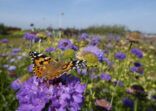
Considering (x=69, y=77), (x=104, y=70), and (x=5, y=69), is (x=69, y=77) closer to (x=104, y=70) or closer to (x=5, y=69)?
(x=104, y=70)

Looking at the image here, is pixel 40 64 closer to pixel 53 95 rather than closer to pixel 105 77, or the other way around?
pixel 53 95

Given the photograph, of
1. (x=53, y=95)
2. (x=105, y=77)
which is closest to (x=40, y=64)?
(x=53, y=95)

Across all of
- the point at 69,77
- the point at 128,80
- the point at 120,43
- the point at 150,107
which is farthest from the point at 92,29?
the point at 69,77

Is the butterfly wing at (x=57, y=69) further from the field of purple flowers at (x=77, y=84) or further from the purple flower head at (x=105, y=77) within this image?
the purple flower head at (x=105, y=77)

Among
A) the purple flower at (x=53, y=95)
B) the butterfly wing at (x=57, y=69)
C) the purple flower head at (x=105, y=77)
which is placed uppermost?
the butterfly wing at (x=57, y=69)

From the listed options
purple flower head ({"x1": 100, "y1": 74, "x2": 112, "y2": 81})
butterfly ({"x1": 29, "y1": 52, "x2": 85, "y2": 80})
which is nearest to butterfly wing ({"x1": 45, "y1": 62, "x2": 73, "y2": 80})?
butterfly ({"x1": 29, "y1": 52, "x2": 85, "y2": 80})

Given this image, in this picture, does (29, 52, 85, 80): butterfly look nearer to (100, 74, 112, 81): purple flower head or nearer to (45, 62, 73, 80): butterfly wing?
(45, 62, 73, 80): butterfly wing

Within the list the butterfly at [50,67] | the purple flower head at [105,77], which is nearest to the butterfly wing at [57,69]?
the butterfly at [50,67]
